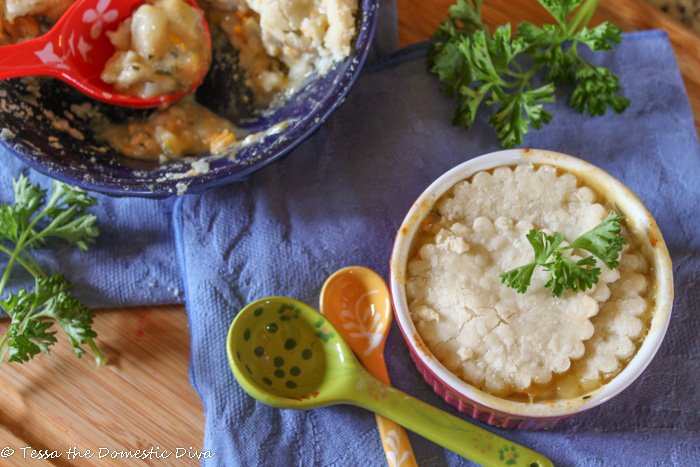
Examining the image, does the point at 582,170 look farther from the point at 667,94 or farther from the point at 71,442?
the point at 71,442

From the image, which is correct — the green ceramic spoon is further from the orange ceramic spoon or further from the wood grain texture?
the wood grain texture

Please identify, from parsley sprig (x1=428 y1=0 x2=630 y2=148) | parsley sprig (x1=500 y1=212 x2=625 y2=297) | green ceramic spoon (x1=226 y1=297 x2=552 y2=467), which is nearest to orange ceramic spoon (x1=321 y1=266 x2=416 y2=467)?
green ceramic spoon (x1=226 y1=297 x2=552 y2=467)

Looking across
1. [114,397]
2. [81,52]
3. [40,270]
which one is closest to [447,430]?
[114,397]

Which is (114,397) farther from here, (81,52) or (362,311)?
(81,52)

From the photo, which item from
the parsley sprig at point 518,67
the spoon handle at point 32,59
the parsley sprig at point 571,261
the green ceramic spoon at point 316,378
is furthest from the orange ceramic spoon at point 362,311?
the spoon handle at point 32,59

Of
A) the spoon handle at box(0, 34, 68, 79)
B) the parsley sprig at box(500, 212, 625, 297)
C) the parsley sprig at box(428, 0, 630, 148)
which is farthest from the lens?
the parsley sprig at box(428, 0, 630, 148)

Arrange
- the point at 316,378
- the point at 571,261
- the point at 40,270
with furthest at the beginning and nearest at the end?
1. the point at 40,270
2. the point at 316,378
3. the point at 571,261

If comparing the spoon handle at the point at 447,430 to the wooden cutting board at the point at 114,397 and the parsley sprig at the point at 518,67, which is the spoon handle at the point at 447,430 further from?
the parsley sprig at the point at 518,67
